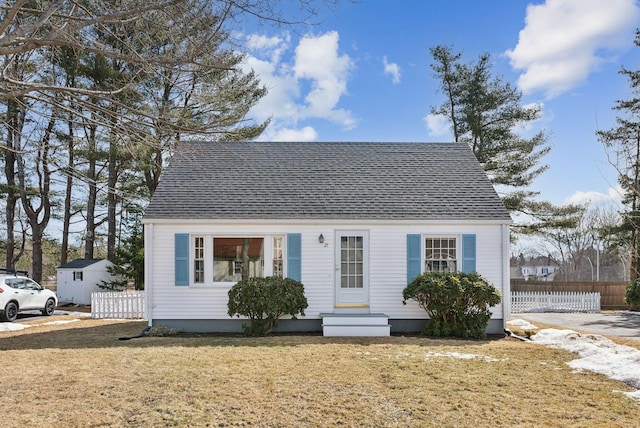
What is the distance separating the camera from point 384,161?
13961mm

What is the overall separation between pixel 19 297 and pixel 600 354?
15.4 meters

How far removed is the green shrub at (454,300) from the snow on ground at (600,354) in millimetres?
1311

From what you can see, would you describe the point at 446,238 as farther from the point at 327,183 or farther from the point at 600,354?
the point at 600,354

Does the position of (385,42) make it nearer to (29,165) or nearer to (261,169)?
(261,169)

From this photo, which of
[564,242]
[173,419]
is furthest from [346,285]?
[564,242]

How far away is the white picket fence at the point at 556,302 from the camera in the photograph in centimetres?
1891

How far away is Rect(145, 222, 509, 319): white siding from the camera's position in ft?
38.2

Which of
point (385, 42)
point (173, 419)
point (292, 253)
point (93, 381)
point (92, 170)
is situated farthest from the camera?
point (92, 170)

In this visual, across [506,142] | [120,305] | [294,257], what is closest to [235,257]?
[294,257]

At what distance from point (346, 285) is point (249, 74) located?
441 inches

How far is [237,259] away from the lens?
38.9 ft

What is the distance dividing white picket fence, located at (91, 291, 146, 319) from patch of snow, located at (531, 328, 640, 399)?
11.2 meters

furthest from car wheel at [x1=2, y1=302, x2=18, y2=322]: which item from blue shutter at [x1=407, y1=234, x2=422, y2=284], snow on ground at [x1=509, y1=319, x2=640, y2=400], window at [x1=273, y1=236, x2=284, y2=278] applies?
snow on ground at [x1=509, y1=319, x2=640, y2=400]

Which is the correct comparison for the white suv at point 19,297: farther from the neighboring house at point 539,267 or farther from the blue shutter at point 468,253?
the neighboring house at point 539,267
